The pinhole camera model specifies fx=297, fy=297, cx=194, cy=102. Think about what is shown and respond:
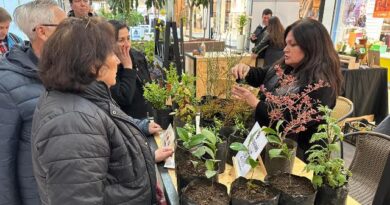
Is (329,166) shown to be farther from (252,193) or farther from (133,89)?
(133,89)

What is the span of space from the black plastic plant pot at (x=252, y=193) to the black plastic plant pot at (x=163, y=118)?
0.74m

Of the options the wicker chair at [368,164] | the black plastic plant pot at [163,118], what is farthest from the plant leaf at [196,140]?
the wicker chair at [368,164]

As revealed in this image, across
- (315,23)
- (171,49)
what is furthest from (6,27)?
(315,23)

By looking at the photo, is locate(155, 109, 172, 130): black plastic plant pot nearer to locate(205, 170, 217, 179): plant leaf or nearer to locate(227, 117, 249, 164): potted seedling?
locate(227, 117, 249, 164): potted seedling

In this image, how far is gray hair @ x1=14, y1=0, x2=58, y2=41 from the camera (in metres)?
1.37

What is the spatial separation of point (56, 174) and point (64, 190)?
0.17ft

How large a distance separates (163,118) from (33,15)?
0.82m

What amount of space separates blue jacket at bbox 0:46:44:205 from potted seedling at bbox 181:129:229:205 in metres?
0.75

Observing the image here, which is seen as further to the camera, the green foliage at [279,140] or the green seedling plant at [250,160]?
the green foliage at [279,140]

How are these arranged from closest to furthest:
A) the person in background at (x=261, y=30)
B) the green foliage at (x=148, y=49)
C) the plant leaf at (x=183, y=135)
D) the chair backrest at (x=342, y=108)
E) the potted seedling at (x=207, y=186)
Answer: the potted seedling at (x=207, y=186)
the plant leaf at (x=183, y=135)
the chair backrest at (x=342, y=108)
the green foliage at (x=148, y=49)
the person in background at (x=261, y=30)

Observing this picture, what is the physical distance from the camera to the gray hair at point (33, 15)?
1365mm

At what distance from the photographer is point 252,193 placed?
0.97 meters

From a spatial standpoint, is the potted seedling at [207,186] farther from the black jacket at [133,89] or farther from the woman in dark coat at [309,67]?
the black jacket at [133,89]

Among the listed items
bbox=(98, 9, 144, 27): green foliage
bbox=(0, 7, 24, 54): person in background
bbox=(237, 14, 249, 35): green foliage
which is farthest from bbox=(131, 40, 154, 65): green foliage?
bbox=(237, 14, 249, 35): green foliage
